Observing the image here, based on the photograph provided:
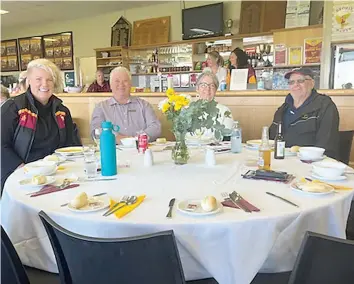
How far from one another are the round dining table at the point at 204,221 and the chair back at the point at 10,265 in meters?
0.19

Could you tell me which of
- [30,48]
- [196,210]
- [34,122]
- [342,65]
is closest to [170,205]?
[196,210]

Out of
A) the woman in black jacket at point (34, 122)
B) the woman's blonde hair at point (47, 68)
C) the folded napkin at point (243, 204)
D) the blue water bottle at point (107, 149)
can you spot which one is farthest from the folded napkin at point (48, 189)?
the woman's blonde hair at point (47, 68)

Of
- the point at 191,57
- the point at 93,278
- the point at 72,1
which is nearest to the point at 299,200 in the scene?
the point at 93,278

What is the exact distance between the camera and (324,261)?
962 mm

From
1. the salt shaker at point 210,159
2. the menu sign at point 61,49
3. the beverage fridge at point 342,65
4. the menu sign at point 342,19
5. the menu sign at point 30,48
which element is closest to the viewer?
the salt shaker at point 210,159

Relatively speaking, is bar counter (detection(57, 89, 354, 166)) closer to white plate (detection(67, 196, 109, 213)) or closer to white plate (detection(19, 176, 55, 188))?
white plate (detection(19, 176, 55, 188))

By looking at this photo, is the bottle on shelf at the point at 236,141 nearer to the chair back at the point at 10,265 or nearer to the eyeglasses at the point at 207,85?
the eyeglasses at the point at 207,85

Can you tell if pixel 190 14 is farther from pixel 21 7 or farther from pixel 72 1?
pixel 21 7

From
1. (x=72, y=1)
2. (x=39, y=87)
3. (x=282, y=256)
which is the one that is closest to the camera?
(x=282, y=256)

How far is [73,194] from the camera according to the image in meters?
1.49

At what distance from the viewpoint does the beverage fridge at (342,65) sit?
5.06 metres

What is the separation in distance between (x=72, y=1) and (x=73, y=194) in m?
6.71

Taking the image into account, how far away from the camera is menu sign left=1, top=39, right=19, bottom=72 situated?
409 inches

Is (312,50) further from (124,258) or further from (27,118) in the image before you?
(124,258)
